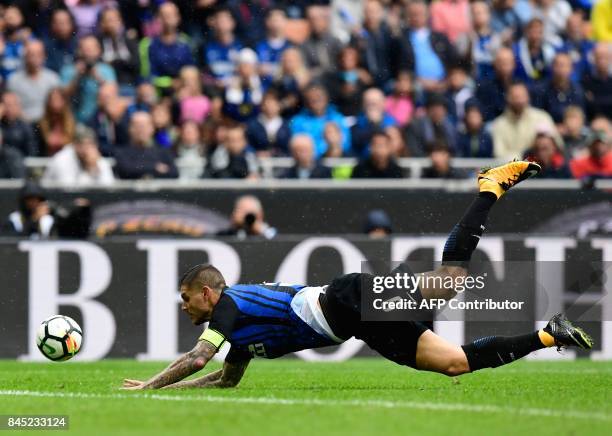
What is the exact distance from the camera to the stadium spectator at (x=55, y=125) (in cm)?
1772

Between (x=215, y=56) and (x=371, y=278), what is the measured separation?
10.4 meters

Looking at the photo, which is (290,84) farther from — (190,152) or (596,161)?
(596,161)

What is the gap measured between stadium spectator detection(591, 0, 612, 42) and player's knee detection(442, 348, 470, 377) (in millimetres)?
12712

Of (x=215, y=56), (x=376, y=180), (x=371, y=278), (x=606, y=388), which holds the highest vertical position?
(x=215, y=56)

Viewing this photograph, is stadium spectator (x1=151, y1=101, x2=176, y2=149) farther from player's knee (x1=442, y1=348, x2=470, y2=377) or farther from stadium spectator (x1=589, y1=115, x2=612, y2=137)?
player's knee (x1=442, y1=348, x2=470, y2=377)

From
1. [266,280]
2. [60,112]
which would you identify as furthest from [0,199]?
[266,280]

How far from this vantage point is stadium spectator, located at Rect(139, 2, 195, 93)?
1948 centimetres

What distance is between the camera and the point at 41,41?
19.4 metres

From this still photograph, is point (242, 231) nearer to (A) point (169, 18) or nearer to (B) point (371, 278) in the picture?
(A) point (169, 18)

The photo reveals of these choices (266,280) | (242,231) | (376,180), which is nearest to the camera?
(266,280)

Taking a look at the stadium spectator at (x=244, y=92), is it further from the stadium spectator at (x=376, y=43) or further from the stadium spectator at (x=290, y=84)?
the stadium spectator at (x=376, y=43)

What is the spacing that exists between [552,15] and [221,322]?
13.8m

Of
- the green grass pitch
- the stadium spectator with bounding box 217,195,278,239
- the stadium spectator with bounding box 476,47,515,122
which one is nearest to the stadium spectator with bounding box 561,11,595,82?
the stadium spectator with bounding box 476,47,515,122

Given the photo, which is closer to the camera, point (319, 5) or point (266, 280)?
point (266, 280)
